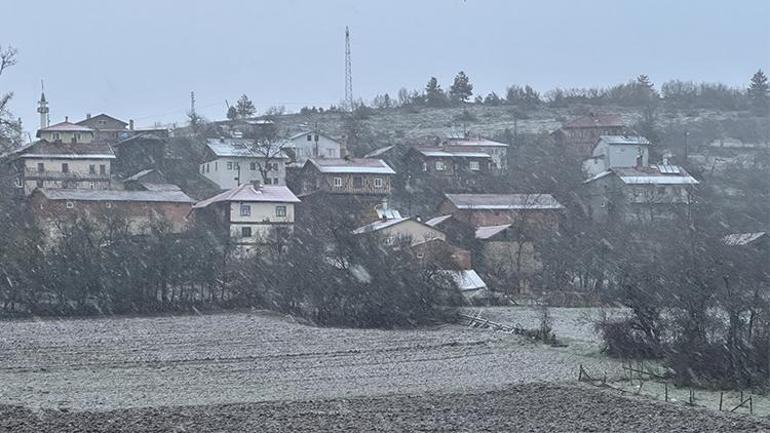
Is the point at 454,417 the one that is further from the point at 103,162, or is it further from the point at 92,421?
the point at 103,162

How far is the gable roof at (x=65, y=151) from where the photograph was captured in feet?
163

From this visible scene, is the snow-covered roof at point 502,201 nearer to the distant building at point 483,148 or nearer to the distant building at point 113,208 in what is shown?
the distant building at point 483,148

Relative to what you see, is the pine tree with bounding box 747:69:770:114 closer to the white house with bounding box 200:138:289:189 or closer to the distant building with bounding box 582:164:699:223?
the distant building with bounding box 582:164:699:223

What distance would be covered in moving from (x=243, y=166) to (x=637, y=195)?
17.1m

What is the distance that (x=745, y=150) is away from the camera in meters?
65.3

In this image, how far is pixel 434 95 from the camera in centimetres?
8312

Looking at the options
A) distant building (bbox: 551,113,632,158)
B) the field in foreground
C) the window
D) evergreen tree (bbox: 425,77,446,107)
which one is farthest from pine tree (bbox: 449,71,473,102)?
the field in foreground

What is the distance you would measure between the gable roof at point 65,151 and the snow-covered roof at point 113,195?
4505 millimetres

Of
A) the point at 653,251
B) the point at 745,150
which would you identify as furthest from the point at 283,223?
the point at 745,150

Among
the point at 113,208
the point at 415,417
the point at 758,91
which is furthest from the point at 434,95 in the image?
the point at 415,417

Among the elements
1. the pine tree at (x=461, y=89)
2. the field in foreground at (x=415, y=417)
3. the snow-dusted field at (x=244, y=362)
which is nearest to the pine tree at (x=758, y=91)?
the pine tree at (x=461, y=89)

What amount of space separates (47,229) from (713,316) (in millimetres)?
24665

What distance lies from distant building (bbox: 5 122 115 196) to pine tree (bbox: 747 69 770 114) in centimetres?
4721

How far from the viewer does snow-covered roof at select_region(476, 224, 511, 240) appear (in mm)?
42466
